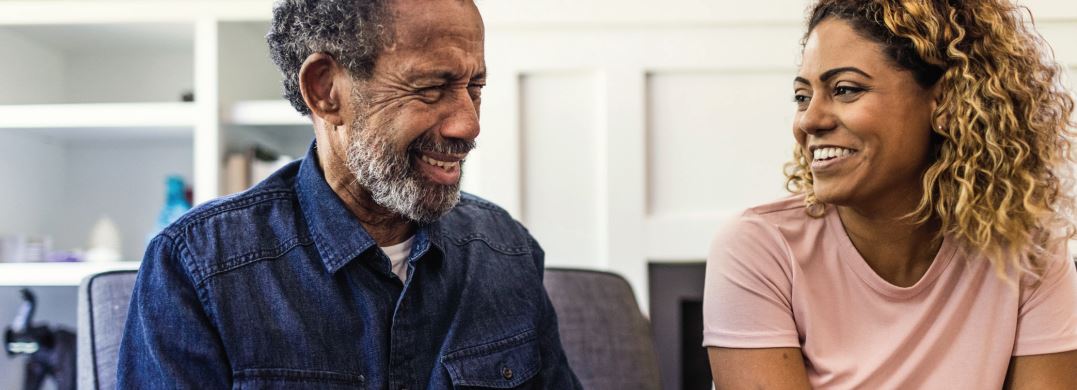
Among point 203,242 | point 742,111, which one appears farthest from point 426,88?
point 742,111

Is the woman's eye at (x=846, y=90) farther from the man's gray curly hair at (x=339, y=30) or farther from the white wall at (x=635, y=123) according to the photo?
the white wall at (x=635, y=123)

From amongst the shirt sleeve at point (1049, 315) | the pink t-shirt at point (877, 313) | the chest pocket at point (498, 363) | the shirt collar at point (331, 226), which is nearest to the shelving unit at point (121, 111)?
the shirt collar at point (331, 226)

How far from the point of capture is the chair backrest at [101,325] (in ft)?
4.33

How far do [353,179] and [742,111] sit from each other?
3.66 feet

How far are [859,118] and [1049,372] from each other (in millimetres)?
430

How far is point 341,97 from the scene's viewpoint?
1181 mm

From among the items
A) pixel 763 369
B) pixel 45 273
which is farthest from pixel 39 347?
pixel 763 369

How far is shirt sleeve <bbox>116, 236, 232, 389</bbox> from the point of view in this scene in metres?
1.04

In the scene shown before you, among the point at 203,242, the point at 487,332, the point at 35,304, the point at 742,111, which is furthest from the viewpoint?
the point at 35,304

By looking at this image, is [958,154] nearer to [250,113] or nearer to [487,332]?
[487,332]

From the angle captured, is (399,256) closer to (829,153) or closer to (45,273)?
(829,153)

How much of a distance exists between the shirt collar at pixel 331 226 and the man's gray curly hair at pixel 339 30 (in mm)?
106

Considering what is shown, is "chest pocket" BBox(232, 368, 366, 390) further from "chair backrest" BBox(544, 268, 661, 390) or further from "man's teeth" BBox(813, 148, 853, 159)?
"man's teeth" BBox(813, 148, 853, 159)

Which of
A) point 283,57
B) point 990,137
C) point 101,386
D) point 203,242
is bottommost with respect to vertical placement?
point 101,386
